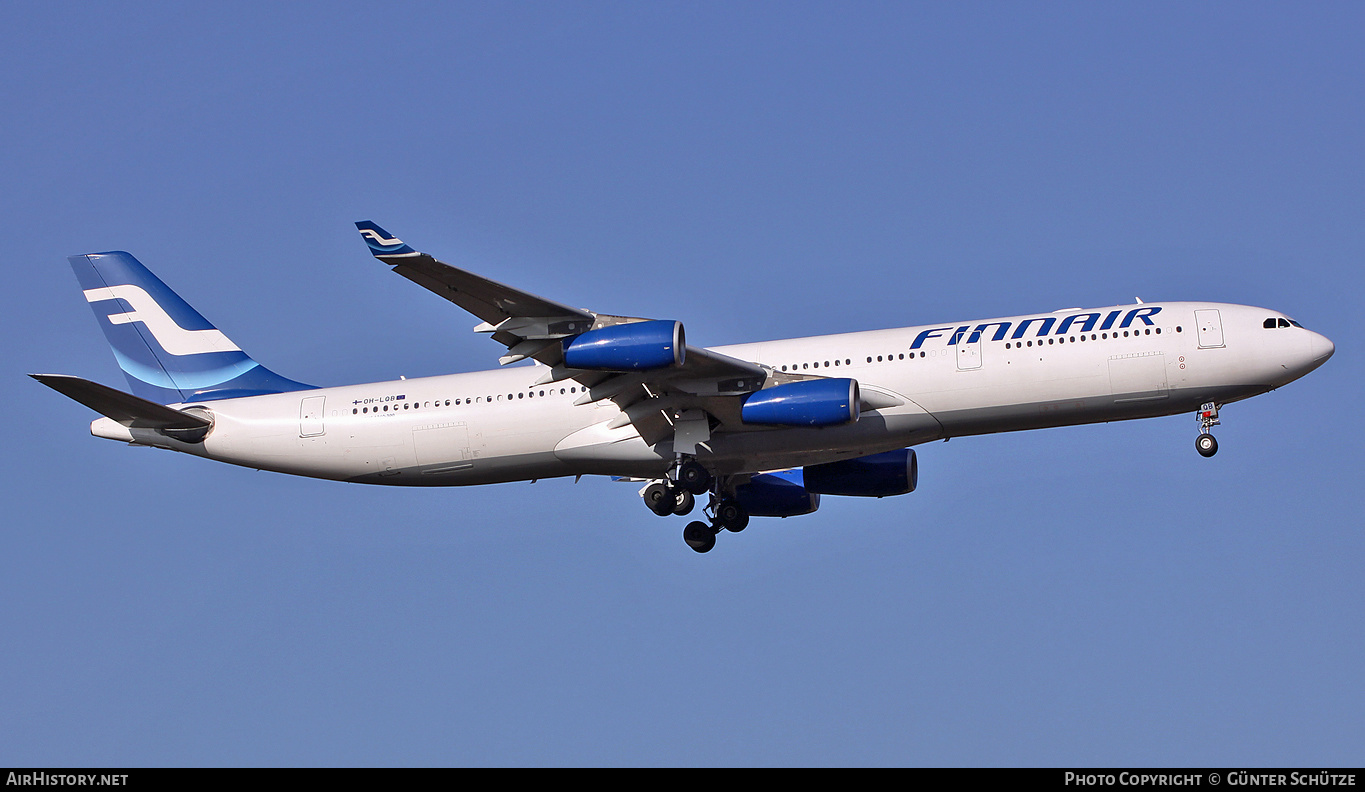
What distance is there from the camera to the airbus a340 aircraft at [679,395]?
107 feet

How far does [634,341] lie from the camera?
31125mm

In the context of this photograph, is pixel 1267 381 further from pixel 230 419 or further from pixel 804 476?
pixel 230 419

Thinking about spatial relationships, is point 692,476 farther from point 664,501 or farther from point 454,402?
point 454,402

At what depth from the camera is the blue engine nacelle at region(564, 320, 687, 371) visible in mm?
31078

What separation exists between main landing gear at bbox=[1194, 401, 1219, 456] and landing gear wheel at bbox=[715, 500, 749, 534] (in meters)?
12.1

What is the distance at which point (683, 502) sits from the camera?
3631 centimetres

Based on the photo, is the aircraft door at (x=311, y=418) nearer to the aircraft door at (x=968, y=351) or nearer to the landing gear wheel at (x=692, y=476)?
the landing gear wheel at (x=692, y=476)

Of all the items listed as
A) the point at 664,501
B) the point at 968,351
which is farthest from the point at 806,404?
the point at 664,501

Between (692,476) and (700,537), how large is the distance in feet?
13.1

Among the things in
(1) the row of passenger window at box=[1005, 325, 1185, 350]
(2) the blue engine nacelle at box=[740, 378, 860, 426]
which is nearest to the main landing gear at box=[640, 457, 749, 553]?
(2) the blue engine nacelle at box=[740, 378, 860, 426]

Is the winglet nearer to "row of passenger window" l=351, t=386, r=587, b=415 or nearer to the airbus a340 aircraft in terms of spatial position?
the airbus a340 aircraft

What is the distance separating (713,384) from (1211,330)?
11583 millimetres

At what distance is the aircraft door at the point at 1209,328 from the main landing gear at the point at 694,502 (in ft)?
40.0
